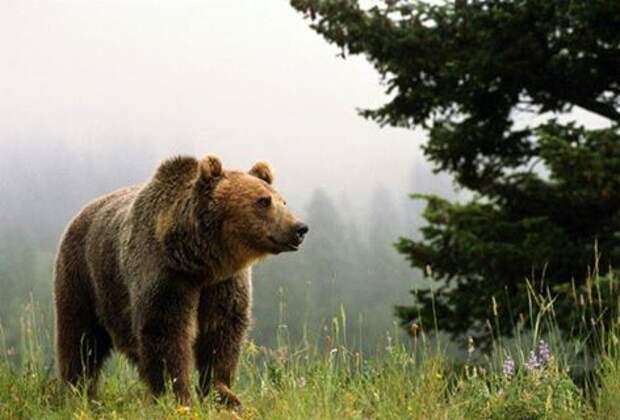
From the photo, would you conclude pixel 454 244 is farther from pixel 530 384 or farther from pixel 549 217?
pixel 530 384

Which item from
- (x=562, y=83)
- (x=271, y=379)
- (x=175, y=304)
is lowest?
(x=271, y=379)

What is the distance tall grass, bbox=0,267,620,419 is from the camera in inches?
171

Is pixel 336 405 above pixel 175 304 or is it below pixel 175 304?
below

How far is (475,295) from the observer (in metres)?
12.3

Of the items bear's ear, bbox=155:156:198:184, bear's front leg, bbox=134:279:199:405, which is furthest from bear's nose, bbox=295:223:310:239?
bear's ear, bbox=155:156:198:184

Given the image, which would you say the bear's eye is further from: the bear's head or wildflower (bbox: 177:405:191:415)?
wildflower (bbox: 177:405:191:415)

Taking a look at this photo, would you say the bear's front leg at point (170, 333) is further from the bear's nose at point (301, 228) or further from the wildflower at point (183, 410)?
the bear's nose at point (301, 228)

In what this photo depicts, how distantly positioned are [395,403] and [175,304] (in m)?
1.16

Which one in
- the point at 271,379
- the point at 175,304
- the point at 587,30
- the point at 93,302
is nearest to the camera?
the point at 175,304

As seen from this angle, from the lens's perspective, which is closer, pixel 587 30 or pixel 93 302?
pixel 93 302

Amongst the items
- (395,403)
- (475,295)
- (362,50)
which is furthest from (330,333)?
(362,50)

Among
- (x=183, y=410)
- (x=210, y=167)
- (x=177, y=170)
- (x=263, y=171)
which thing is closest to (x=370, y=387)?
(x=183, y=410)

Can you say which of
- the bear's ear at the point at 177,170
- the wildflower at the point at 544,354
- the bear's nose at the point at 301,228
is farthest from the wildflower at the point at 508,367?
the bear's ear at the point at 177,170

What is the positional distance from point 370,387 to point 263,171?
117 centimetres
